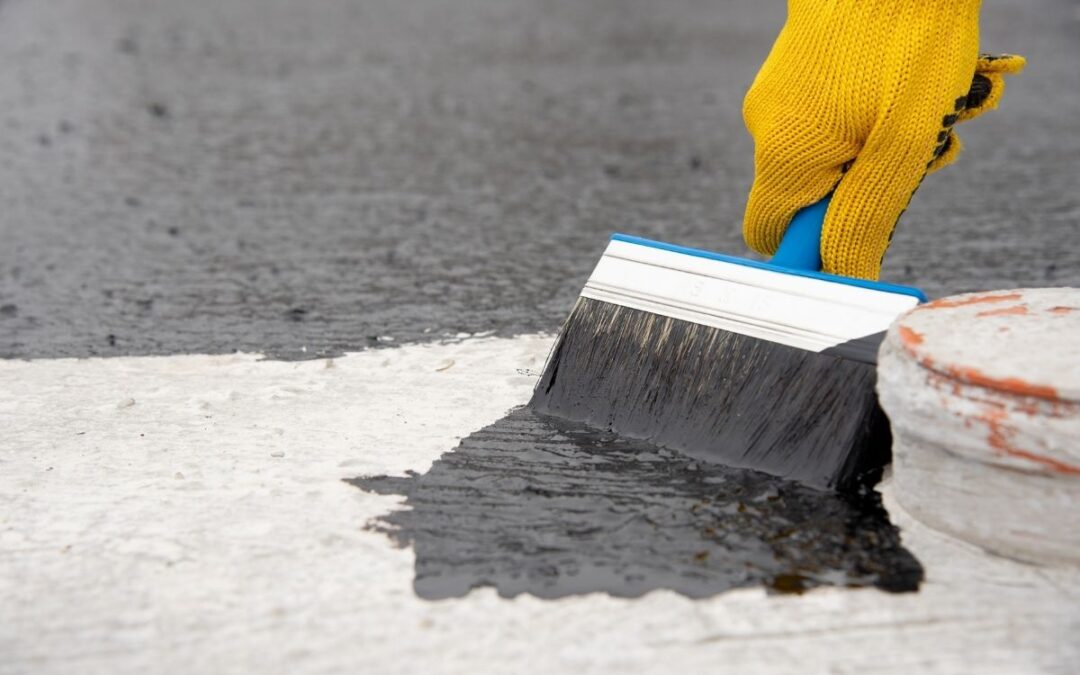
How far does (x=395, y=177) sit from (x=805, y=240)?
172 inches

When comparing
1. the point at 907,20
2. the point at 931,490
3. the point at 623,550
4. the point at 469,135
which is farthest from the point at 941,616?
the point at 469,135

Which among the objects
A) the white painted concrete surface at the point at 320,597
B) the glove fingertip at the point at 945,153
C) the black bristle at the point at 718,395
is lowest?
the white painted concrete surface at the point at 320,597

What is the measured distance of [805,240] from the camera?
3.49 metres

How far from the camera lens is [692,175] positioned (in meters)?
7.45

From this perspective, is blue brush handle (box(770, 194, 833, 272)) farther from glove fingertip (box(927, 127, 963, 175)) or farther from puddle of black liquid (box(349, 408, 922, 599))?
puddle of black liquid (box(349, 408, 922, 599))

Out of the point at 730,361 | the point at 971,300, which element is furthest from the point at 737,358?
the point at 971,300

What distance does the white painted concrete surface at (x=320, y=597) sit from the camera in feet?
8.00

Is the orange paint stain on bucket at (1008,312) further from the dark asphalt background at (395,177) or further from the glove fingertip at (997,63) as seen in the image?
the dark asphalt background at (395,177)

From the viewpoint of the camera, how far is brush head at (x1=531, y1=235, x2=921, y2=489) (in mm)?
3061

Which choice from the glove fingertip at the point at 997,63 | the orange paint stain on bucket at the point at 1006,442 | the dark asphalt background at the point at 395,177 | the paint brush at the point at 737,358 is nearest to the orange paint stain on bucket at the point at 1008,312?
the paint brush at the point at 737,358

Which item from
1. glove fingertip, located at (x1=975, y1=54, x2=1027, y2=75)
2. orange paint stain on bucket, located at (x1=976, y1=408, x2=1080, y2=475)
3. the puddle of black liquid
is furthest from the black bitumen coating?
glove fingertip, located at (x1=975, y1=54, x2=1027, y2=75)

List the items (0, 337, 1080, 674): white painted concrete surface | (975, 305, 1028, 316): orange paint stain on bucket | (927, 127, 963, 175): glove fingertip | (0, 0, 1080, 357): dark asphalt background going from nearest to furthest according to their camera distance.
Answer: (0, 337, 1080, 674): white painted concrete surface, (975, 305, 1028, 316): orange paint stain on bucket, (927, 127, 963, 175): glove fingertip, (0, 0, 1080, 357): dark asphalt background

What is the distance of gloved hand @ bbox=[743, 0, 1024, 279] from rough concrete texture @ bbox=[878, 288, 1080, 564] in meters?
0.52

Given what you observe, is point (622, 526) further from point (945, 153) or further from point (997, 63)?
point (997, 63)
